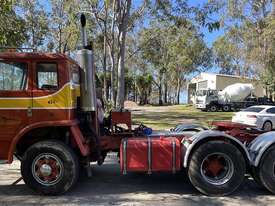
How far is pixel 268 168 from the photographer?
359 inches

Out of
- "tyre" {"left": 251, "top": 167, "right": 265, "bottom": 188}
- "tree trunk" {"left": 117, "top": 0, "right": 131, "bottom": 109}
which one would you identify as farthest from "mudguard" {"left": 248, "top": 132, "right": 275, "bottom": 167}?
"tree trunk" {"left": 117, "top": 0, "right": 131, "bottom": 109}

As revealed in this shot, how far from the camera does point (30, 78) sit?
8.85 m

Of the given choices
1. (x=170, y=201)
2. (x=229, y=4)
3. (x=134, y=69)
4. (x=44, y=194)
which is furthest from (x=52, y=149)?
(x=134, y=69)

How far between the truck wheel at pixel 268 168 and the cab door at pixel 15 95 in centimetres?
419

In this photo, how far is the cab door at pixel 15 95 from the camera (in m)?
8.84

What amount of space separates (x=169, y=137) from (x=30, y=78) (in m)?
2.82

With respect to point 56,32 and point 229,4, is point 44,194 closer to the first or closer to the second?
point 56,32

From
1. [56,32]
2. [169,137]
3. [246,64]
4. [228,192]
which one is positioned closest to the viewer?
[228,192]

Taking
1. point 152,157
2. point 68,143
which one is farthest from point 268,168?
point 68,143

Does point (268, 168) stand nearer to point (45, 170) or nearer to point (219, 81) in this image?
point (45, 170)

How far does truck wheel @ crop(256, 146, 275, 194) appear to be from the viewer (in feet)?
29.9

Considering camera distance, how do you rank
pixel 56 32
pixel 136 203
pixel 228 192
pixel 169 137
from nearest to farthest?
1. pixel 136 203
2. pixel 228 192
3. pixel 169 137
4. pixel 56 32

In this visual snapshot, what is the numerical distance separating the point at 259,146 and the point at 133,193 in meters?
2.42

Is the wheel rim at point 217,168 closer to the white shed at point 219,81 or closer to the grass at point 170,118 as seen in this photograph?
the grass at point 170,118
